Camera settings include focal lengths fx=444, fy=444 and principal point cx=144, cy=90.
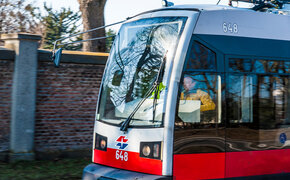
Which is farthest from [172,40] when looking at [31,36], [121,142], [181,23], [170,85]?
[31,36]

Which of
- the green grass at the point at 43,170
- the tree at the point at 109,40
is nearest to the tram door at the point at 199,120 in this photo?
the tree at the point at 109,40

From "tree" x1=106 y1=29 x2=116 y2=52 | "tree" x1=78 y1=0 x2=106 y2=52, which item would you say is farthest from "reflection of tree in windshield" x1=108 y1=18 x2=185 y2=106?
"tree" x1=78 y1=0 x2=106 y2=52

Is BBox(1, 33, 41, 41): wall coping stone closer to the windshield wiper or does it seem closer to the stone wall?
the stone wall

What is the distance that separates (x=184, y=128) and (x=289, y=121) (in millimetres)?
1716

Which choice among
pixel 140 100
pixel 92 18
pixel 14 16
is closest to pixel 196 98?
pixel 140 100

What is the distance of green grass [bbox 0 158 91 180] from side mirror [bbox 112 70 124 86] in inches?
78.4

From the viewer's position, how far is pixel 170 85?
5246 millimetres

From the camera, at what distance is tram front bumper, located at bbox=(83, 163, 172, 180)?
5.28 metres

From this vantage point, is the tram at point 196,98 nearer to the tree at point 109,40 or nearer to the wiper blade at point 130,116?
the wiper blade at point 130,116

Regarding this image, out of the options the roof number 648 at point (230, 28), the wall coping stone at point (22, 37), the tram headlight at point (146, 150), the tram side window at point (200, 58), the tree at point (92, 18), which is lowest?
the tram headlight at point (146, 150)

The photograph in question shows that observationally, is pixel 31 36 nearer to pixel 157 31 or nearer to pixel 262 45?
pixel 157 31

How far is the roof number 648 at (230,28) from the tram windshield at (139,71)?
1.88 ft

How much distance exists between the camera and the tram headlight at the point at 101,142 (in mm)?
5901

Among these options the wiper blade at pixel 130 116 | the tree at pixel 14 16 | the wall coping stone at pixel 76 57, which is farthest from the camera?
the tree at pixel 14 16
